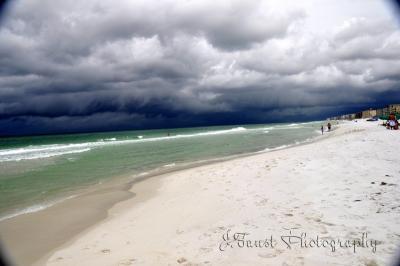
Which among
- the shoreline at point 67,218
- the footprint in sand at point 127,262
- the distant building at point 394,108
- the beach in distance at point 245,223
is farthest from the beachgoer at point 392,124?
the distant building at point 394,108

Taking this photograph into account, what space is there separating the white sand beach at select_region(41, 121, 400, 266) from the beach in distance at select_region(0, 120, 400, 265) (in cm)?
1

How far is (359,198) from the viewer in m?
6.20

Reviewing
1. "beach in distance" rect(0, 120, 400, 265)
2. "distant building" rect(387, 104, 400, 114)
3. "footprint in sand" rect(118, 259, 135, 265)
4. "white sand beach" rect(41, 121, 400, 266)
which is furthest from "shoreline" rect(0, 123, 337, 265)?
"distant building" rect(387, 104, 400, 114)

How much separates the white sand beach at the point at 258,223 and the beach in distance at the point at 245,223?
1cm

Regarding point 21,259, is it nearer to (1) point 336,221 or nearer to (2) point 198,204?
(2) point 198,204

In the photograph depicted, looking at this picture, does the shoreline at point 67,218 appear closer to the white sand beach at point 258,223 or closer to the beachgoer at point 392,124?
the white sand beach at point 258,223

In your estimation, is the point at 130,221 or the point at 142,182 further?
the point at 142,182

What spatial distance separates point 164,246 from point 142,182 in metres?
7.79

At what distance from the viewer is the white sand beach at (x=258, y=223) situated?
418 cm

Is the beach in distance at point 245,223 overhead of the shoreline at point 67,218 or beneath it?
overhead

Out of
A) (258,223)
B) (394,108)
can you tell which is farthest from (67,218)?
(394,108)

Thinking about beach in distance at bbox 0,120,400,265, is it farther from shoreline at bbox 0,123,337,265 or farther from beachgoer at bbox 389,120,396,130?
beachgoer at bbox 389,120,396,130

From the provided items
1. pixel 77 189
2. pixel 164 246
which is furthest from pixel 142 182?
pixel 164 246

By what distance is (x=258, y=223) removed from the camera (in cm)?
542
